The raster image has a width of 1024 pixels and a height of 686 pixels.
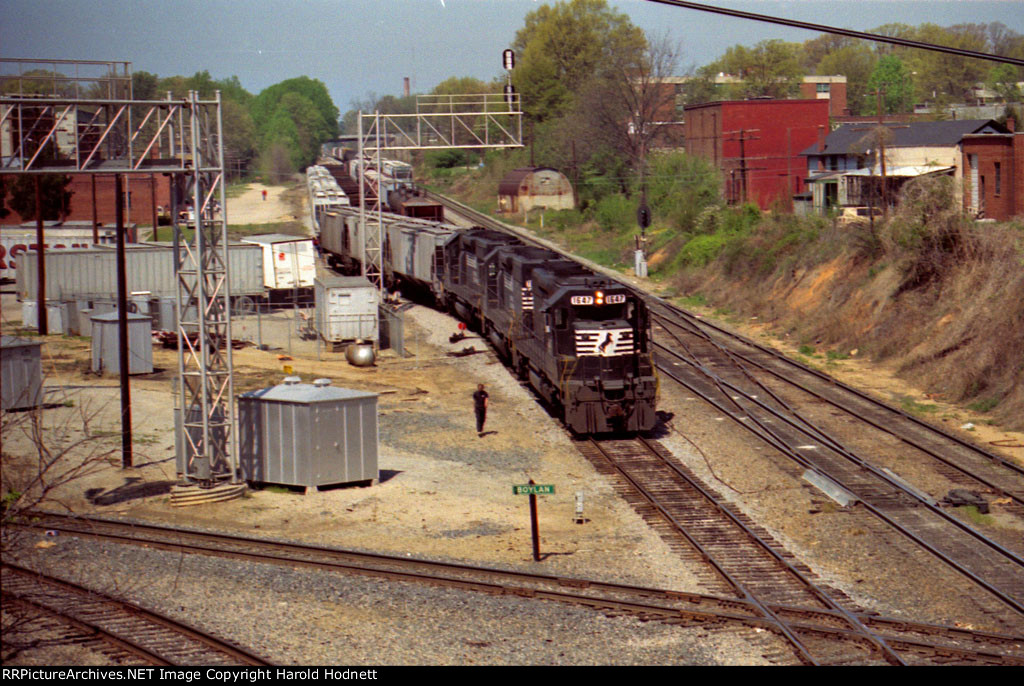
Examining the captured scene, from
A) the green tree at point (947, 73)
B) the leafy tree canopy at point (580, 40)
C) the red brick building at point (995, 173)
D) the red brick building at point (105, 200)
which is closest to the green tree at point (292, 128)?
the leafy tree canopy at point (580, 40)

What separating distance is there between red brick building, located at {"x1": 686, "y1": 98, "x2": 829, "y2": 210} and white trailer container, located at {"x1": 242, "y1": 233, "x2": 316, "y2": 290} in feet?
99.3

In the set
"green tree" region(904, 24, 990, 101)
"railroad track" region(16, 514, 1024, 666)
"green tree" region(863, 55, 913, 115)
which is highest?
"green tree" region(904, 24, 990, 101)

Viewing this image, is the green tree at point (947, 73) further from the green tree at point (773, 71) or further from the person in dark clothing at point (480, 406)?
the person in dark clothing at point (480, 406)

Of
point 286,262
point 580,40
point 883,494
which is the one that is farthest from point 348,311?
point 580,40

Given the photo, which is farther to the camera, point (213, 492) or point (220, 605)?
point (213, 492)

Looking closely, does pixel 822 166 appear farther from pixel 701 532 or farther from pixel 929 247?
pixel 701 532

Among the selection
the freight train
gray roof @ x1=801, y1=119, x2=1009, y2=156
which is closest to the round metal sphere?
the freight train

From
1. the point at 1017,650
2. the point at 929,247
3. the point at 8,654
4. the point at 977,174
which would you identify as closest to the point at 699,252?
the point at 977,174

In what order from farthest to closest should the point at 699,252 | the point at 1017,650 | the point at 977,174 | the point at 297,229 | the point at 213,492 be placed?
the point at 297,229, the point at 699,252, the point at 977,174, the point at 213,492, the point at 1017,650

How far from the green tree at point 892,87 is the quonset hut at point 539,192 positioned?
52.4 m

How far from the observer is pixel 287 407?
21062mm

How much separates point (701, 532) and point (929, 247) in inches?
829

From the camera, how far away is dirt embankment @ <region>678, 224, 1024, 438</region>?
28.4 meters

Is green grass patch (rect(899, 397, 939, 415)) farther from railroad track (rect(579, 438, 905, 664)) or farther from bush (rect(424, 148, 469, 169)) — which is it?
bush (rect(424, 148, 469, 169))
